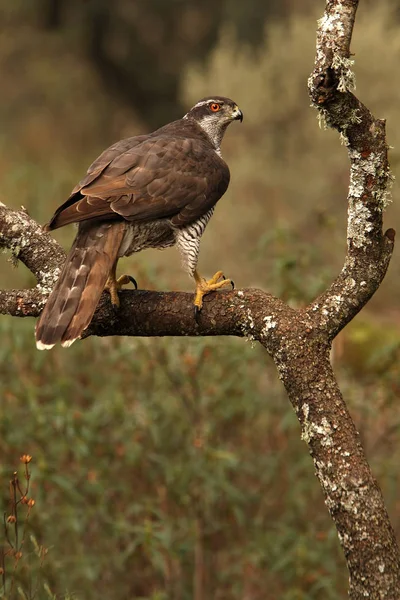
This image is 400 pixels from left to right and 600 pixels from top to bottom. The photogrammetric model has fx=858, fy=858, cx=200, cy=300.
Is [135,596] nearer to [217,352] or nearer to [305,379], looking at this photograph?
[217,352]

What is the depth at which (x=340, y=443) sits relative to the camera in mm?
2713

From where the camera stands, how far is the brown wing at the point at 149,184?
3.26 meters

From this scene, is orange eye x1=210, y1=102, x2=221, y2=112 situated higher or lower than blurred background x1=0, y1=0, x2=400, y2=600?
higher

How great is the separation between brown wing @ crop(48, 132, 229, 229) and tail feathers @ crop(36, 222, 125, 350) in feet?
0.28

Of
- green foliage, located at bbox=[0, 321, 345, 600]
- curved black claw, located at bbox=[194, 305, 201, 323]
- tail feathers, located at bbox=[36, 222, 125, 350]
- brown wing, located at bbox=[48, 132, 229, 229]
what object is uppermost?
brown wing, located at bbox=[48, 132, 229, 229]

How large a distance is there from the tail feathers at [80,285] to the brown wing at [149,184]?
0.08 m

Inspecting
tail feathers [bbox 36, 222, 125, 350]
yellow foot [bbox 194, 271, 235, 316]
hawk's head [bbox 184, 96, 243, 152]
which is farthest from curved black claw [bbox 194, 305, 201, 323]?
hawk's head [bbox 184, 96, 243, 152]

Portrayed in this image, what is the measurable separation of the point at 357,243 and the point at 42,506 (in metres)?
2.45

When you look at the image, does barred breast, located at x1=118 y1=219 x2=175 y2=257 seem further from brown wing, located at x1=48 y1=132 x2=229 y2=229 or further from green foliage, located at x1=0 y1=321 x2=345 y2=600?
green foliage, located at x1=0 y1=321 x2=345 y2=600

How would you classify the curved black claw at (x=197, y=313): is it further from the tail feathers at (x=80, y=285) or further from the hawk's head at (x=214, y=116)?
the hawk's head at (x=214, y=116)

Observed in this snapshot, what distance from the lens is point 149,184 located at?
3430mm

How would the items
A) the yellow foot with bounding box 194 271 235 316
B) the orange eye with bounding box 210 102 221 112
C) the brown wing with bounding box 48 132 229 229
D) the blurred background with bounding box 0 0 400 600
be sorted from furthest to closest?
the orange eye with bounding box 210 102 221 112
the blurred background with bounding box 0 0 400 600
the brown wing with bounding box 48 132 229 229
the yellow foot with bounding box 194 271 235 316

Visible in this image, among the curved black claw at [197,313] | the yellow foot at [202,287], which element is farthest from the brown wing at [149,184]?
the curved black claw at [197,313]

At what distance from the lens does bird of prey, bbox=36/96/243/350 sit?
9.92 feet
